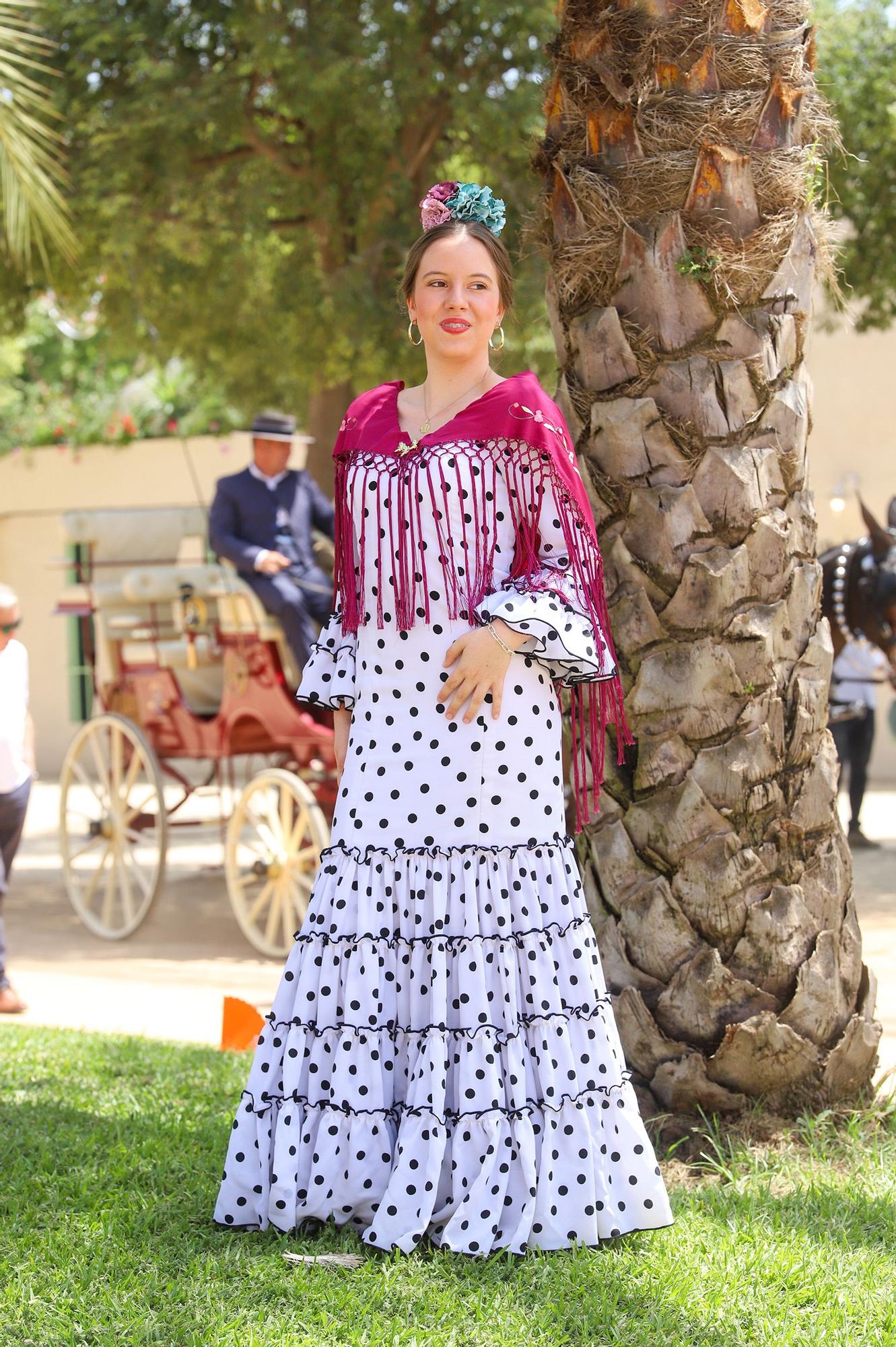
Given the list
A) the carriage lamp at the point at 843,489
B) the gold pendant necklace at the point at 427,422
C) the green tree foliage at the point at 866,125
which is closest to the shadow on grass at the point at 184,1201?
the gold pendant necklace at the point at 427,422

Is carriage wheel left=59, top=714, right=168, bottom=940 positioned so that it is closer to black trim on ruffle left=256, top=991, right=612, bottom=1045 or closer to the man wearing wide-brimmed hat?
the man wearing wide-brimmed hat

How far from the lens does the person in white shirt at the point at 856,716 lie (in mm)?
9742

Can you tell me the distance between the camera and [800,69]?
12.4 feet

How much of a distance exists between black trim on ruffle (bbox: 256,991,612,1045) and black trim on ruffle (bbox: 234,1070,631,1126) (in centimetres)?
13

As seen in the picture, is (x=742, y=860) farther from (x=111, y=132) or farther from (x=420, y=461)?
(x=111, y=132)

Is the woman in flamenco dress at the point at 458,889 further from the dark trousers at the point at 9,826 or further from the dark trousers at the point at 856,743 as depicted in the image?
the dark trousers at the point at 856,743

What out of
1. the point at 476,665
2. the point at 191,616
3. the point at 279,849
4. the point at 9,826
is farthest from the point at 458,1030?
the point at 191,616

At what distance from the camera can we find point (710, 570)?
3631 mm

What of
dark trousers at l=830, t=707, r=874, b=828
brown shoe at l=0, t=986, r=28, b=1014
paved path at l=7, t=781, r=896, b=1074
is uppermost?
dark trousers at l=830, t=707, r=874, b=828

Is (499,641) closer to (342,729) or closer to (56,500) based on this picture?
(342,729)

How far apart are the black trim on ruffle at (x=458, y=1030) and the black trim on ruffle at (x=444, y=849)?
0.33m

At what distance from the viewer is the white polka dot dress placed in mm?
2871

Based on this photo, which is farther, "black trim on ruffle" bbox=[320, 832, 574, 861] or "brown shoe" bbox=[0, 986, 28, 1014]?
"brown shoe" bbox=[0, 986, 28, 1014]

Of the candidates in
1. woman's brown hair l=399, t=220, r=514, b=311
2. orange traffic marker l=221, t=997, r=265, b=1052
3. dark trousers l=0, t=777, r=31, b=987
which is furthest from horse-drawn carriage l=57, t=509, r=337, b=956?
woman's brown hair l=399, t=220, r=514, b=311
